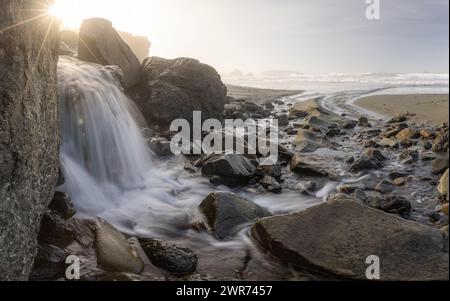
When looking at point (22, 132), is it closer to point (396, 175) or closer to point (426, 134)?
point (396, 175)

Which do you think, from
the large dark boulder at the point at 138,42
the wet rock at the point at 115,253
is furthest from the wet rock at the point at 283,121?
the large dark boulder at the point at 138,42

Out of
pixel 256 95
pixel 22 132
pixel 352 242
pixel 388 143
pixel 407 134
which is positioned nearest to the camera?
pixel 22 132

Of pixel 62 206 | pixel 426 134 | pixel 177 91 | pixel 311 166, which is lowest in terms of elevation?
pixel 311 166

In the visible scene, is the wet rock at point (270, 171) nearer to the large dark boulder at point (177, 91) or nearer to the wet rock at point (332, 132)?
the large dark boulder at point (177, 91)

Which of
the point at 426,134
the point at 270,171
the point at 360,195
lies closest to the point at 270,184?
the point at 270,171

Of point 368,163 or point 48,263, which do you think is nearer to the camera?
point 48,263

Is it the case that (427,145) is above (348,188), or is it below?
above

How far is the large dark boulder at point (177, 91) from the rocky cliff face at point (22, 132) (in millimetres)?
7800

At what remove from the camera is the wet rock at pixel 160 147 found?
10180mm

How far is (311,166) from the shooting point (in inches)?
352

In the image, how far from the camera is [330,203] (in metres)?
5.43

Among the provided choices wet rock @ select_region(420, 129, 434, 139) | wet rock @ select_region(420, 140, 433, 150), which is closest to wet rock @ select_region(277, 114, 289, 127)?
wet rock @ select_region(420, 129, 434, 139)

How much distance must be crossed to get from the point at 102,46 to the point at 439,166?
411 inches

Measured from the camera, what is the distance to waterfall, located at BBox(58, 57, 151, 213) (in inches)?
262
